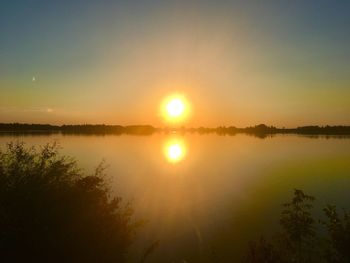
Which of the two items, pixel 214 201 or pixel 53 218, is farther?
pixel 214 201

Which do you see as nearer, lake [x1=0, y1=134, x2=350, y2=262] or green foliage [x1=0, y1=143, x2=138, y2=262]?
green foliage [x1=0, y1=143, x2=138, y2=262]

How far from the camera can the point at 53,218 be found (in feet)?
54.0

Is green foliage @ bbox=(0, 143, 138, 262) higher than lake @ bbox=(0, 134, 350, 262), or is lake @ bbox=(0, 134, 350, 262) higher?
green foliage @ bbox=(0, 143, 138, 262)

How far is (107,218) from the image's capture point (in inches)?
745

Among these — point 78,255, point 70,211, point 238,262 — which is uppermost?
point 70,211

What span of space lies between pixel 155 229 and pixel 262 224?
8926mm

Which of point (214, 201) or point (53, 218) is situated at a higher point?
point (53, 218)

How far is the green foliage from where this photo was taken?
1496cm

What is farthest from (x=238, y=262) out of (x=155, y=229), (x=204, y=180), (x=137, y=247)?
(x=204, y=180)

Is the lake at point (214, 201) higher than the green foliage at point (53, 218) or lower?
lower

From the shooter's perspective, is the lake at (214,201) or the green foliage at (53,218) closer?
the green foliage at (53,218)

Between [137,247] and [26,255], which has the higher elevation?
[26,255]

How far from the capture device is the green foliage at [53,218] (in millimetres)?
14961

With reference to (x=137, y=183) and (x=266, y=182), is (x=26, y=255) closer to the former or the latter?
(x=137, y=183)
